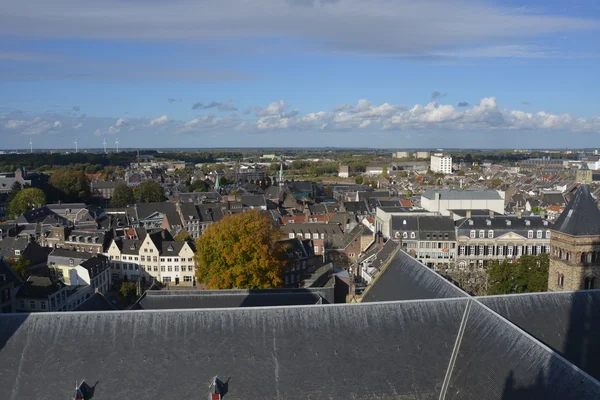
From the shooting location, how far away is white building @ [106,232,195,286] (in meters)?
62.4

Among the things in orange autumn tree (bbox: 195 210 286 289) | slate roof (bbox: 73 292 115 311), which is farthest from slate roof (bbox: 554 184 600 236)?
slate roof (bbox: 73 292 115 311)

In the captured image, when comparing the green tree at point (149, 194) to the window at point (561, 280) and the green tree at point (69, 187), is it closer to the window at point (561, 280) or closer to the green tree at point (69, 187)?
the green tree at point (69, 187)

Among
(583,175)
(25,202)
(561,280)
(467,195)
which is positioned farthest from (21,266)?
(467,195)

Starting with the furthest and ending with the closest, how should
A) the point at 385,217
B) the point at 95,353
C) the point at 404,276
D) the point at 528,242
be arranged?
the point at 385,217, the point at 528,242, the point at 404,276, the point at 95,353

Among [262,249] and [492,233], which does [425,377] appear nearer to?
[262,249]

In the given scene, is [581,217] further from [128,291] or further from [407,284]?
[128,291]

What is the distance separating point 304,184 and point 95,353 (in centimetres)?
13727

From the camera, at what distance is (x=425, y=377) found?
20.2 metres

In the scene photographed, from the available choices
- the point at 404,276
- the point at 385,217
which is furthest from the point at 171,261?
the point at 404,276

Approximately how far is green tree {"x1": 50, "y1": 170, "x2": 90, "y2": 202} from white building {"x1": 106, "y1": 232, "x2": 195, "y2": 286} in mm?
79450

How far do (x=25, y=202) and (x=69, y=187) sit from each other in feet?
80.7

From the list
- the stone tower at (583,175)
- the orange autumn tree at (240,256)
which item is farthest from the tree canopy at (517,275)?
the orange autumn tree at (240,256)

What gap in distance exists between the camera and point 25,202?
11050cm

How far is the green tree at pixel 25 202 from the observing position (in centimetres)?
11005
